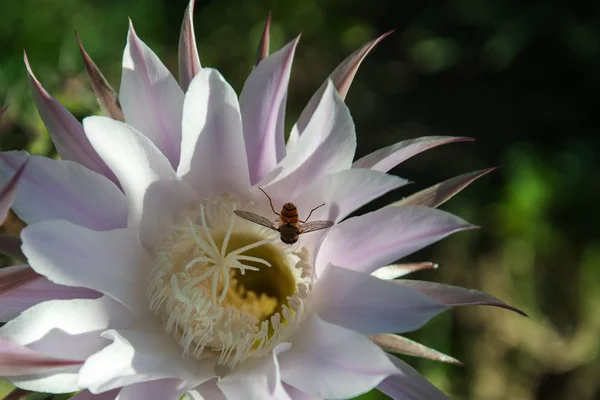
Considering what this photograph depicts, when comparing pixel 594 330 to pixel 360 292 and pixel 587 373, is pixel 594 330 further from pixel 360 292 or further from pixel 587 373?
pixel 360 292

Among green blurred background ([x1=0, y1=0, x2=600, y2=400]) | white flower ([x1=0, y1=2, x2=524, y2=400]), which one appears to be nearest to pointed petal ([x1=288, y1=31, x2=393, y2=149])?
white flower ([x1=0, y1=2, x2=524, y2=400])

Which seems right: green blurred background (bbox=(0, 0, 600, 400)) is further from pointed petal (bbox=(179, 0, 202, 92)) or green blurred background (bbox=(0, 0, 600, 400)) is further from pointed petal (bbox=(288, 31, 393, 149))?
pointed petal (bbox=(288, 31, 393, 149))

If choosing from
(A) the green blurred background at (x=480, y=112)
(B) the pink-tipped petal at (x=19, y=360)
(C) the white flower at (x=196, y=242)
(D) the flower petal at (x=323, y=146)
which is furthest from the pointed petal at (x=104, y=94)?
(A) the green blurred background at (x=480, y=112)

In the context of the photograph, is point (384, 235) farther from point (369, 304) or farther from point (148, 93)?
point (148, 93)

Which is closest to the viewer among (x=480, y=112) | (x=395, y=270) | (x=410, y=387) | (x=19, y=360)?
(x=19, y=360)

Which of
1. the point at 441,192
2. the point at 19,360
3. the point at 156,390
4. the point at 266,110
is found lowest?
the point at 156,390

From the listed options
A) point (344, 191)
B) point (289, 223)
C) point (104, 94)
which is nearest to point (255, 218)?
point (289, 223)
